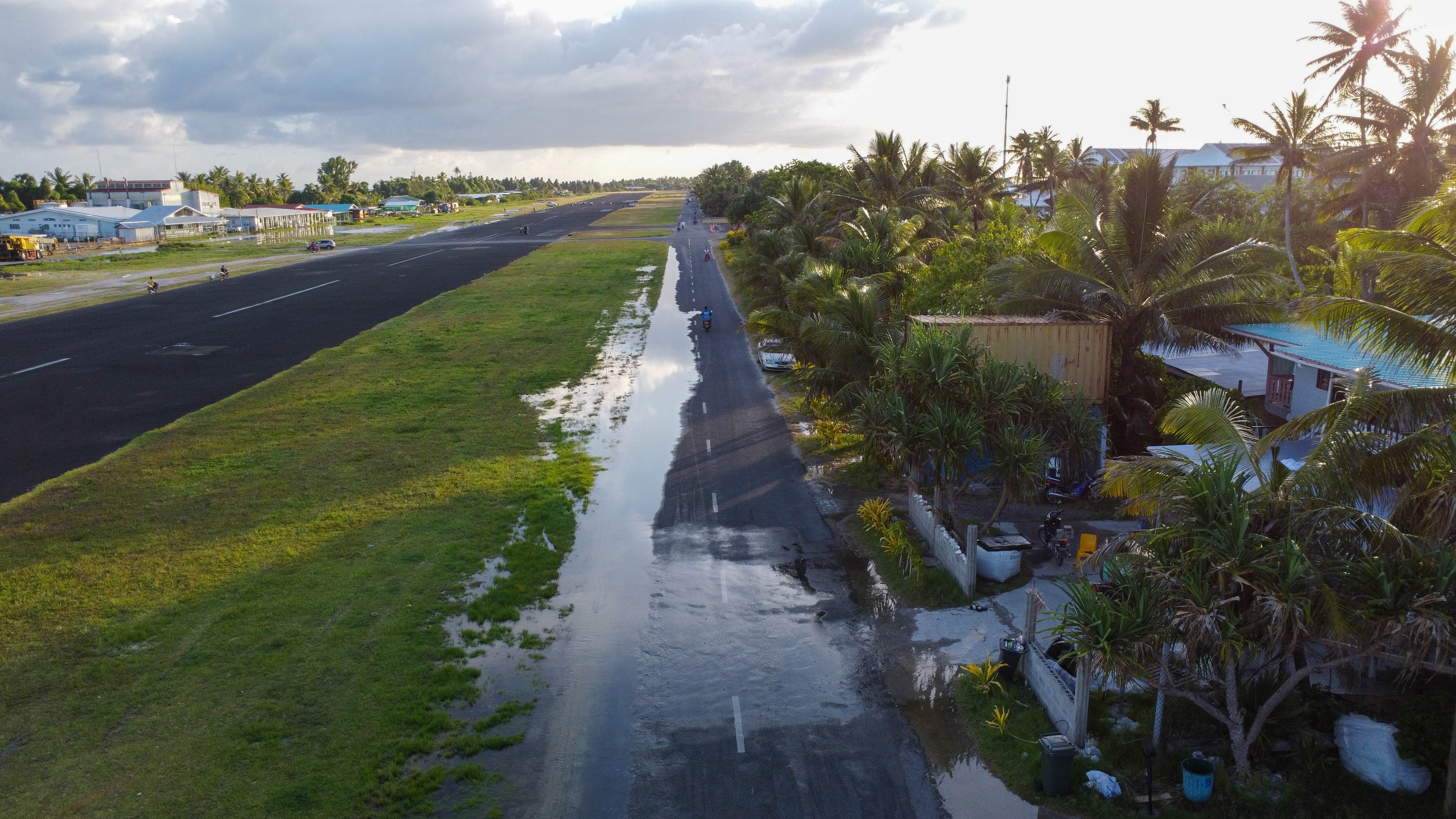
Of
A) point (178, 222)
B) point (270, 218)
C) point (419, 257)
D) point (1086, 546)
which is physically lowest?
point (1086, 546)

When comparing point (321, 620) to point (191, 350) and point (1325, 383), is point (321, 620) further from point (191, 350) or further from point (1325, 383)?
point (191, 350)

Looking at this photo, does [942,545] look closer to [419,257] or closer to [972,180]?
[972,180]

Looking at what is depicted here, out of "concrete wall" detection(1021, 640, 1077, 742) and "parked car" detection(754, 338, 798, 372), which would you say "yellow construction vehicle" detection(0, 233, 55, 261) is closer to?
"parked car" detection(754, 338, 798, 372)

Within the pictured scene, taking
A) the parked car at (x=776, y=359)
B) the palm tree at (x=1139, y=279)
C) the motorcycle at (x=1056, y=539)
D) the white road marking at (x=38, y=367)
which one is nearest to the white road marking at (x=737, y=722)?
the motorcycle at (x=1056, y=539)

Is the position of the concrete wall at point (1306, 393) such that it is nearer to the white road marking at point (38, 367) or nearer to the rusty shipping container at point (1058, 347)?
the rusty shipping container at point (1058, 347)

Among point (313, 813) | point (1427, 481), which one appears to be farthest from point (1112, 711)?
point (313, 813)

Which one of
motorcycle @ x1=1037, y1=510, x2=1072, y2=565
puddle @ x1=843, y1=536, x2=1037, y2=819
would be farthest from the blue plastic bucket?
motorcycle @ x1=1037, y1=510, x2=1072, y2=565

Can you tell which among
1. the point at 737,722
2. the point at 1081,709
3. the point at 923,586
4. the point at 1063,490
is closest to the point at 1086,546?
the point at 923,586
